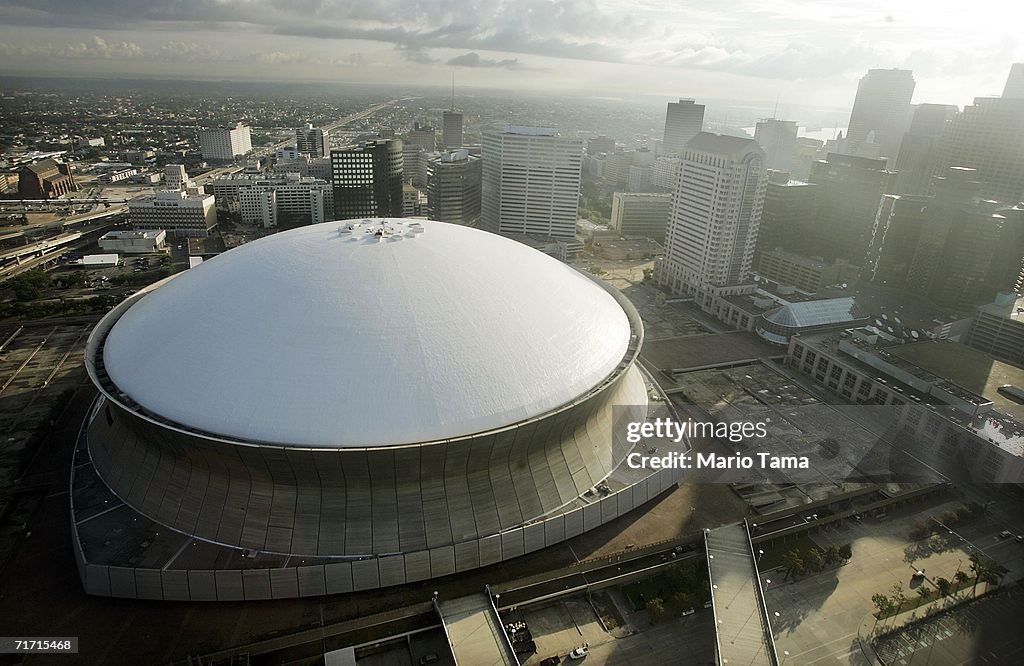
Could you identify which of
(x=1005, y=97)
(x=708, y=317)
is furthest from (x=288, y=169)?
(x=1005, y=97)

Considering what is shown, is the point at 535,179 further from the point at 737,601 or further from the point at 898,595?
the point at 898,595

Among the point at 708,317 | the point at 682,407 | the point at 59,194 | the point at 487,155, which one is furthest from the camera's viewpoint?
the point at 59,194

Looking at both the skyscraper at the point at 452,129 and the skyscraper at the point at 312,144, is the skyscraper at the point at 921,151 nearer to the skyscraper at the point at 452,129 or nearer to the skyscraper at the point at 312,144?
the skyscraper at the point at 452,129

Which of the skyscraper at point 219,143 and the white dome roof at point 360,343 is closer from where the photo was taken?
the white dome roof at point 360,343

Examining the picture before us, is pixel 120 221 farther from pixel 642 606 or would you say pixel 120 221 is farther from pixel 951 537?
pixel 951 537

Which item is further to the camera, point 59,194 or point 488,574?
point 59,194

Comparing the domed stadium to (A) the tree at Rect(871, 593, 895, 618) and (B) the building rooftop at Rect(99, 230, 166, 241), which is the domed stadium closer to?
(A) the tree at Rect(871, 593, 895, 618)

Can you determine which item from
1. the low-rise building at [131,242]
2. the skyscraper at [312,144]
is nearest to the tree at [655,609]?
the low-rise building at [131,242]
